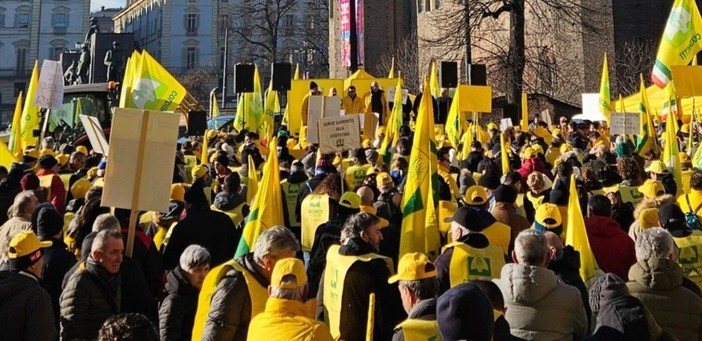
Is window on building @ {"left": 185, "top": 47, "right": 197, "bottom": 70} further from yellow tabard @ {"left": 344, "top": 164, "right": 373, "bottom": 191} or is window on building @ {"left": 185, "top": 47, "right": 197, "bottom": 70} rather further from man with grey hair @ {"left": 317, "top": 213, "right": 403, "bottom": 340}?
man with grey hair @ {"left": 317, "top": 213, "right": 403, "bottom": 340}

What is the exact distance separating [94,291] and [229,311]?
93 centimetres

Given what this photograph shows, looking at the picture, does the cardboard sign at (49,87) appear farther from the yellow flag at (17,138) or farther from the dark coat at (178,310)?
the dark coat at (178,310)

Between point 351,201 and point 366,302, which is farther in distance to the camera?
point 351,201

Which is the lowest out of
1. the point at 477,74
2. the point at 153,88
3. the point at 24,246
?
the point at 24,246

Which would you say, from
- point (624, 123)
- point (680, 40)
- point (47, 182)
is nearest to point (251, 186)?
point (47, 182)

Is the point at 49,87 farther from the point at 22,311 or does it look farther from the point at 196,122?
the point at 22,311

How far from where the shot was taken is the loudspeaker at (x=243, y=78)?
67.5 feet

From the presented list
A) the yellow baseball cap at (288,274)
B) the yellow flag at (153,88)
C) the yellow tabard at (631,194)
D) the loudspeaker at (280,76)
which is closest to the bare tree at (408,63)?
A: the loudspeaker at (280,76)

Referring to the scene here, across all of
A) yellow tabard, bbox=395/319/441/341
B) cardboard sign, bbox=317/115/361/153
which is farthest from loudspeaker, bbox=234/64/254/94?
yellow tabard, bbox=395/319/441/341

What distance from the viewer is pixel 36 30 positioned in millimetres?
105125

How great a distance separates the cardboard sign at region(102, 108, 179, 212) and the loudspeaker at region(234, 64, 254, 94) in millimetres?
13360

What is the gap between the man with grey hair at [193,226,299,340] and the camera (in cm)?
523

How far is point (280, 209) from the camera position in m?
7.68

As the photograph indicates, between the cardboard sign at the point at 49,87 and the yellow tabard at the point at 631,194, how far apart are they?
9.71 meters
